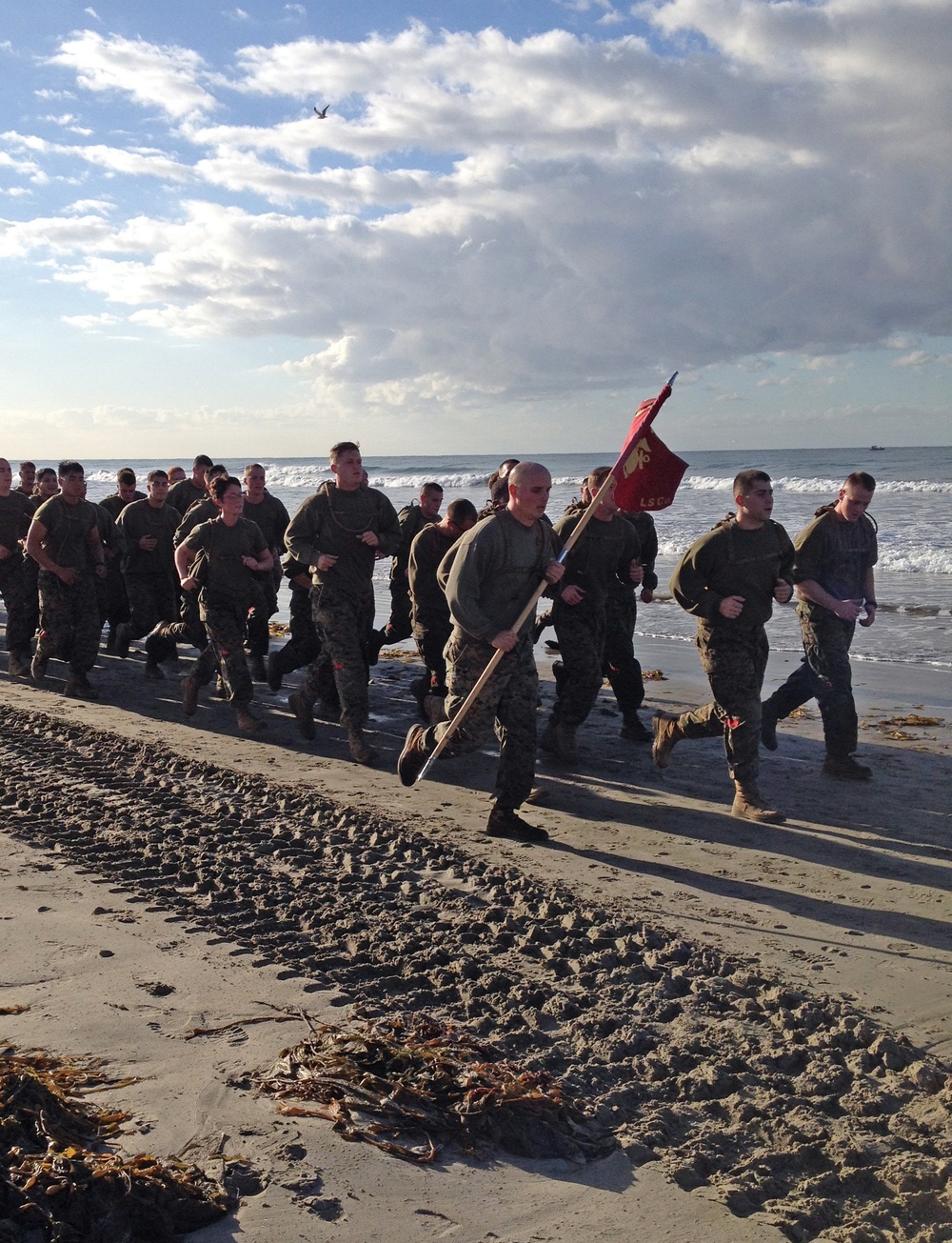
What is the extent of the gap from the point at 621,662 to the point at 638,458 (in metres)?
2.76

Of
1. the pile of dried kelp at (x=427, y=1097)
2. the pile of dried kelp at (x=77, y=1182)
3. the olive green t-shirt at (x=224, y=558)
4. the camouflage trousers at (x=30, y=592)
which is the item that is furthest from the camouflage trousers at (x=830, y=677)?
the camouflage trousers at (x=30, y=592)

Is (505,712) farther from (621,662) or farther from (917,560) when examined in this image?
(917,560)

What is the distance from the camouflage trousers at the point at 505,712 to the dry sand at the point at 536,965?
39 centimetres

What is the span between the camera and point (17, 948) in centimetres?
468

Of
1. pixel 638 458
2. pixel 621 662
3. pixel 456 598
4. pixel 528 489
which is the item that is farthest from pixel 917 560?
pixel 456 598

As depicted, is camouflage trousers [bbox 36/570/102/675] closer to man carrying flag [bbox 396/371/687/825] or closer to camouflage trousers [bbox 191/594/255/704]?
camouflage trousers [bbox 191/594/255/704]

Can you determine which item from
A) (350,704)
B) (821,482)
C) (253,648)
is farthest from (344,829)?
(821,482)

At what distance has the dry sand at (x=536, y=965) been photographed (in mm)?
3170

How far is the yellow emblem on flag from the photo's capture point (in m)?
6.73

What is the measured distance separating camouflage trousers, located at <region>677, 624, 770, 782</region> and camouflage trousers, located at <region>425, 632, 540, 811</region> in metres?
1.16

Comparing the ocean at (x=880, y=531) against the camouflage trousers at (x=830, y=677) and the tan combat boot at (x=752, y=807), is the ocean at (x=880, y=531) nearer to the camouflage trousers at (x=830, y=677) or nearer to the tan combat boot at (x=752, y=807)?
the camouflage trousers at (x=830, y=677)

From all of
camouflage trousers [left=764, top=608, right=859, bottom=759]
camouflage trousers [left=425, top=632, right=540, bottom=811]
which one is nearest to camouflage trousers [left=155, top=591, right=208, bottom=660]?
camouflage trousers [left=425, top=632, right=540, bottom=811]

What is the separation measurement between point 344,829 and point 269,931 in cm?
155

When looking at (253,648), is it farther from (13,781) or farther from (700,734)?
(700,734)
